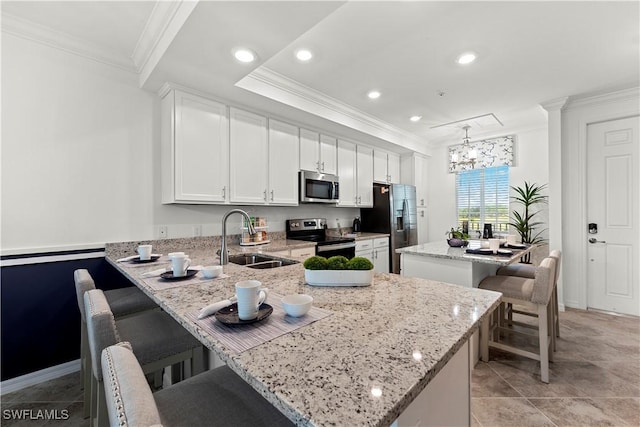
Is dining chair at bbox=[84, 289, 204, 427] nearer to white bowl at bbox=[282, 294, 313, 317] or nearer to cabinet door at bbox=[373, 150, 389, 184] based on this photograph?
white bowl at bbox=[282, 294, 313, 317]

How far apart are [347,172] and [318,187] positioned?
2.36ft

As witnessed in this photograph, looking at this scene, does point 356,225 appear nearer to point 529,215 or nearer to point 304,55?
point 529,215

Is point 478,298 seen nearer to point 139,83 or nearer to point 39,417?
point 39,417

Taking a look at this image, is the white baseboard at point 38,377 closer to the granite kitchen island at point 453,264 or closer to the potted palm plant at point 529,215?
the granite kitchen island at point 453,264

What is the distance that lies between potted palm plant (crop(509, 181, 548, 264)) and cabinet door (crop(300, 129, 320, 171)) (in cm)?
313

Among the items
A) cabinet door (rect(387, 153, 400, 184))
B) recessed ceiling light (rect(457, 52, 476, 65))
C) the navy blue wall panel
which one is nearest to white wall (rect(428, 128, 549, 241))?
cabinet door (rect(387, 153, 400, 184))

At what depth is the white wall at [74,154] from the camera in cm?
200

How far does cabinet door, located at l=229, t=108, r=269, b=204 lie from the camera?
2852mm

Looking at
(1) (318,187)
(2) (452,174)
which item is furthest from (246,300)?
(2) (452,174)

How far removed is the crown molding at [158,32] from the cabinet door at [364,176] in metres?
2.86

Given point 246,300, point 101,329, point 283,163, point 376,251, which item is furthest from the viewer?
point 376,251

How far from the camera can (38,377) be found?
2.05 m

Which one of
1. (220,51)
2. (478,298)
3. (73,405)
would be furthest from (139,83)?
(478,298)

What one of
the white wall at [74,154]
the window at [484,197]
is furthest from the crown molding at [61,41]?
the window at [484,197]
